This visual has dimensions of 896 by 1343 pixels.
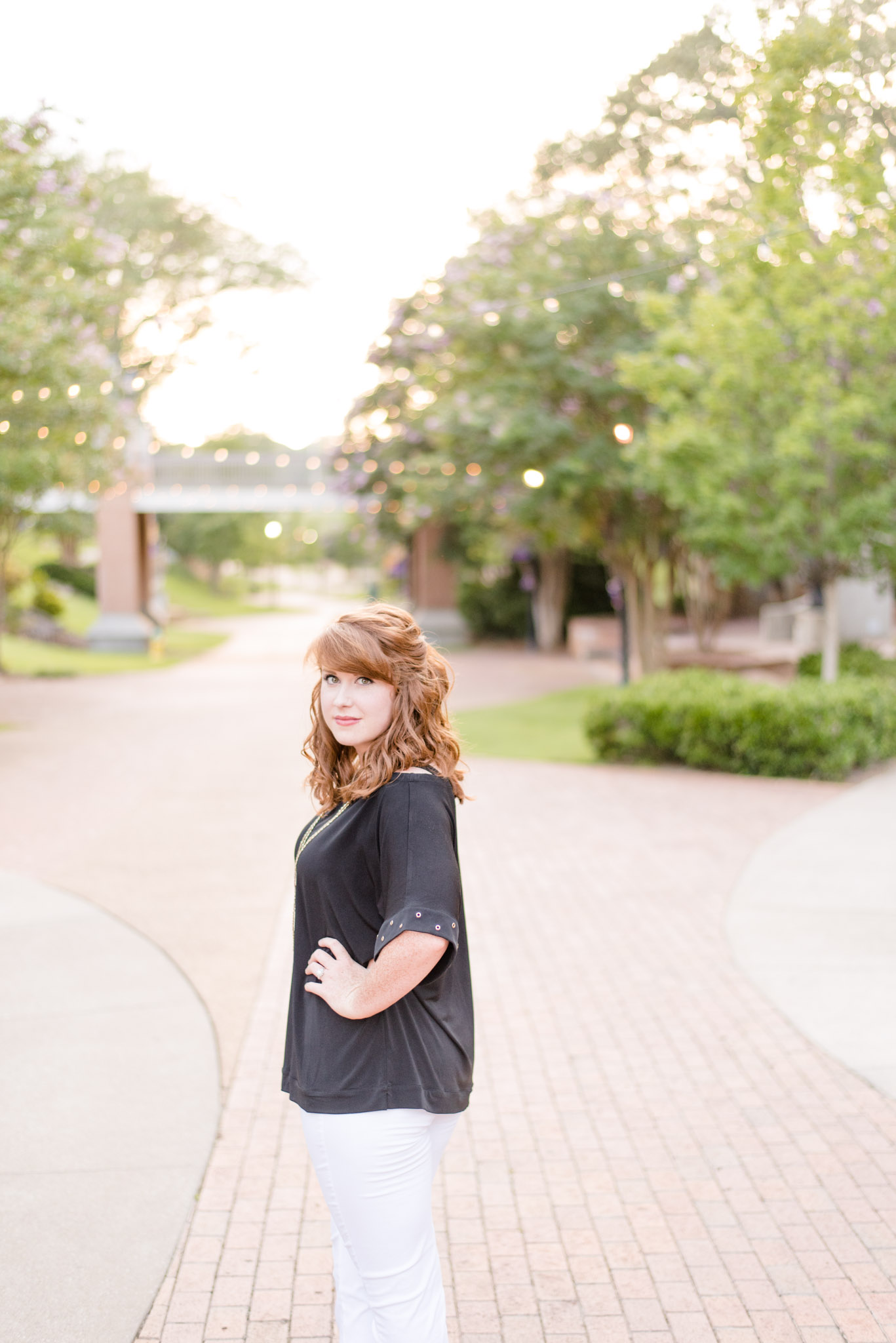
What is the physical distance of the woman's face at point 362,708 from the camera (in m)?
2.45

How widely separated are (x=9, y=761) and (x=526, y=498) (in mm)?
8478

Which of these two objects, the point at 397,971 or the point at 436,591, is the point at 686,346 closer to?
the point at 397,971

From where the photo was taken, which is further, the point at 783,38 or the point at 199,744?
the point at 199,744

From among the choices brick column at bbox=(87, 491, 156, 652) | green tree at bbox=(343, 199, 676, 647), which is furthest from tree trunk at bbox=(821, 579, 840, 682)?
brick column at bbox=(87, 491, 156, 652)

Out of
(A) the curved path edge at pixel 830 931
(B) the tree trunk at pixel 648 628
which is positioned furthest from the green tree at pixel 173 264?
(A) the curved path edge at pixel 830 931

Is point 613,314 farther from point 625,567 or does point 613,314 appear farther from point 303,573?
point 303,573

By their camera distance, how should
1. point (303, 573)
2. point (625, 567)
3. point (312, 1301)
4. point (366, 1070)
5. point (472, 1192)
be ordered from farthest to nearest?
point (303, 573)
point (625, 567)
point (472, 1192)
point (312, 1301)
point (366, 1070)

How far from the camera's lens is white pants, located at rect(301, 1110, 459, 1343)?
2.36 m

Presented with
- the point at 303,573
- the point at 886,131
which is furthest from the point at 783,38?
the point at 303,573

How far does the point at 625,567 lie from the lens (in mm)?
19953

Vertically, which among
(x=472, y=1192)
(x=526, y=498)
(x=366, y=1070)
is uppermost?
(x=526, y=498)

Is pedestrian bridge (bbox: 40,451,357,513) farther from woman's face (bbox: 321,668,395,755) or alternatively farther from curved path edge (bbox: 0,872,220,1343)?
woman's face (bbox: 321,668,395,755)

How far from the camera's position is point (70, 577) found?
43500 millimetres

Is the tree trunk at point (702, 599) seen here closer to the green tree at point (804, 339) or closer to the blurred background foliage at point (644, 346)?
the blurred background foliage at point (644, 346)
